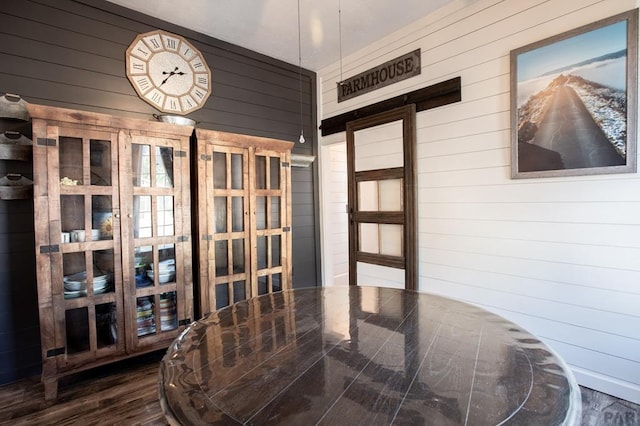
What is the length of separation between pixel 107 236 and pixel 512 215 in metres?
3.08

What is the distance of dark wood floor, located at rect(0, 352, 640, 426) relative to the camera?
1.94 metres

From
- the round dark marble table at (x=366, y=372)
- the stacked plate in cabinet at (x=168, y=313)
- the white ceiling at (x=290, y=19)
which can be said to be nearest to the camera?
the round dark marble table at (x=366, y=372)

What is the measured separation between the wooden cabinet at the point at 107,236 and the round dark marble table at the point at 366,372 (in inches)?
57.2

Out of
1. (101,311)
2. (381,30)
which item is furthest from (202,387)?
(381,30)

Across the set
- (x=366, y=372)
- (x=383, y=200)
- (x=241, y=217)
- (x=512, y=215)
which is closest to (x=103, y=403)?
(x=241, y=217)

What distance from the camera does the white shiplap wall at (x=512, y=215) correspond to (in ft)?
6.75

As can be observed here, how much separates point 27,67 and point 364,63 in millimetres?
3019

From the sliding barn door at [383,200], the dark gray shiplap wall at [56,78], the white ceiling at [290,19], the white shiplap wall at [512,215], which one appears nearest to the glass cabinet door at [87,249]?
the dark gray shiplap wall at [56,78]

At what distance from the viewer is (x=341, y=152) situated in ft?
Result: 15.2

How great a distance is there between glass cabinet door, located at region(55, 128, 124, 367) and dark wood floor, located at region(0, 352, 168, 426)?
245 mm

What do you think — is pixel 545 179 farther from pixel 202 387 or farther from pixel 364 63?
pixel 202 387

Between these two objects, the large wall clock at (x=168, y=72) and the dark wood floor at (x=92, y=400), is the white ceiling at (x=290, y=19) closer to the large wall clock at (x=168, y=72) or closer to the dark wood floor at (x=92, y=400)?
the large wall clock at (x=168, y=72)

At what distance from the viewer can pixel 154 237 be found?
2.54 metres

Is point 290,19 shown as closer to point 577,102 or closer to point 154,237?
point 154,237
